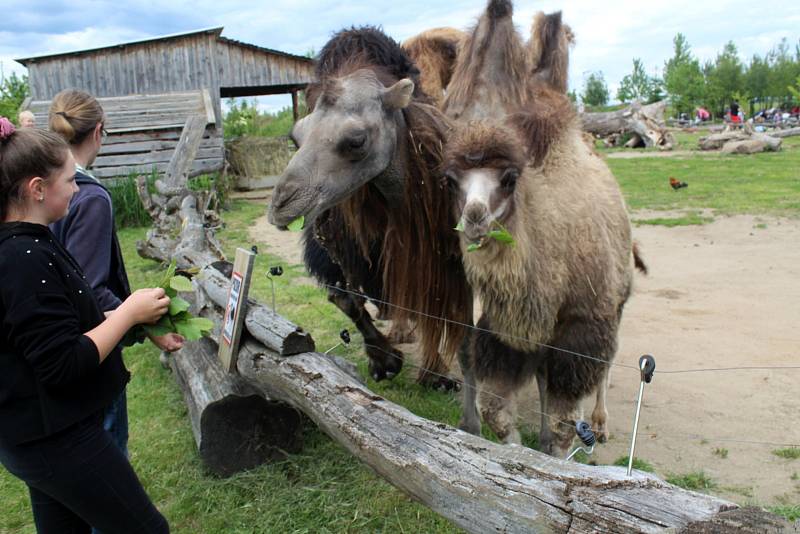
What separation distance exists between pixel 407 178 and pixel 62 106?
173cm

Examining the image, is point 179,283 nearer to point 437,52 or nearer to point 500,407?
point 500,407

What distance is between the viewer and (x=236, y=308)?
132 inches

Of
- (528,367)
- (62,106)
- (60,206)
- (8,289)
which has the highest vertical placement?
(62,106)

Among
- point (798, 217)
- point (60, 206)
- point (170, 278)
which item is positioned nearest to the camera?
point (60, 206)

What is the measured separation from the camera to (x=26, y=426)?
1.84 meters

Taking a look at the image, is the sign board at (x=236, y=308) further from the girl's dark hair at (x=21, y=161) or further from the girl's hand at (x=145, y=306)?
the girl's dark hair at (x=21, y=161)

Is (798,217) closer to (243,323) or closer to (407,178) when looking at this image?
(407,178)

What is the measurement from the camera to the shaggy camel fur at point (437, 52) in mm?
5121

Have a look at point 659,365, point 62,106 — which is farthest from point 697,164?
point 62,106

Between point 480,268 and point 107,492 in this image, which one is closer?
point 107,492

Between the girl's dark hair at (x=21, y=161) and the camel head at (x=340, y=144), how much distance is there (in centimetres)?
116

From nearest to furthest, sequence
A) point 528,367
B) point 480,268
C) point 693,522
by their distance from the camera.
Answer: point 693,522 < point 480,268 < point 528,367

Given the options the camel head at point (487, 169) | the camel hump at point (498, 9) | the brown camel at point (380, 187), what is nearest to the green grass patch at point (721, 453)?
the brown camel at point (380, 187)

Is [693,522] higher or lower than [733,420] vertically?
higher
